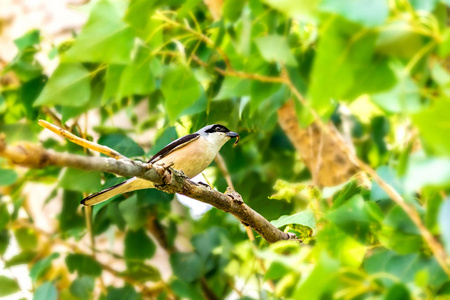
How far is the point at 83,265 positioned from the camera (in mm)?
3225

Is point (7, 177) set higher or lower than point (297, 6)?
lower

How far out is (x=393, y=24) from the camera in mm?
A: 1117

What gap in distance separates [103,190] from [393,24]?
1.61 metres

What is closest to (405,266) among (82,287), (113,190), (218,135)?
(113,190)

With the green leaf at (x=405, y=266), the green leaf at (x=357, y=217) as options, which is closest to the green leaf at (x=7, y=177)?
the green leaf at (x=357, y=217)

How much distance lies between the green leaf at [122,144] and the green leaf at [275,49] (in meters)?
1.28

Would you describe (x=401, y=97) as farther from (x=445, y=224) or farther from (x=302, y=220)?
(x=302, y=220)

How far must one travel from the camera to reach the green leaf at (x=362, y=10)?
1.05m

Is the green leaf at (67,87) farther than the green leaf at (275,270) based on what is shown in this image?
Yes

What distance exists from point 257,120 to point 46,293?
4.59 ft

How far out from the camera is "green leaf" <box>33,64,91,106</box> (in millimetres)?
1983

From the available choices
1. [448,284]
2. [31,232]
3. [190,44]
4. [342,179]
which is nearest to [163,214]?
[31,232]

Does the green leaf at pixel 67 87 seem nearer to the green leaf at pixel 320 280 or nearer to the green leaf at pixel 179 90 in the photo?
the green leaf at pixel 179 90

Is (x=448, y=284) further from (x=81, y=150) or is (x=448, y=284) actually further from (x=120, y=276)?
(x=120, y=276)
